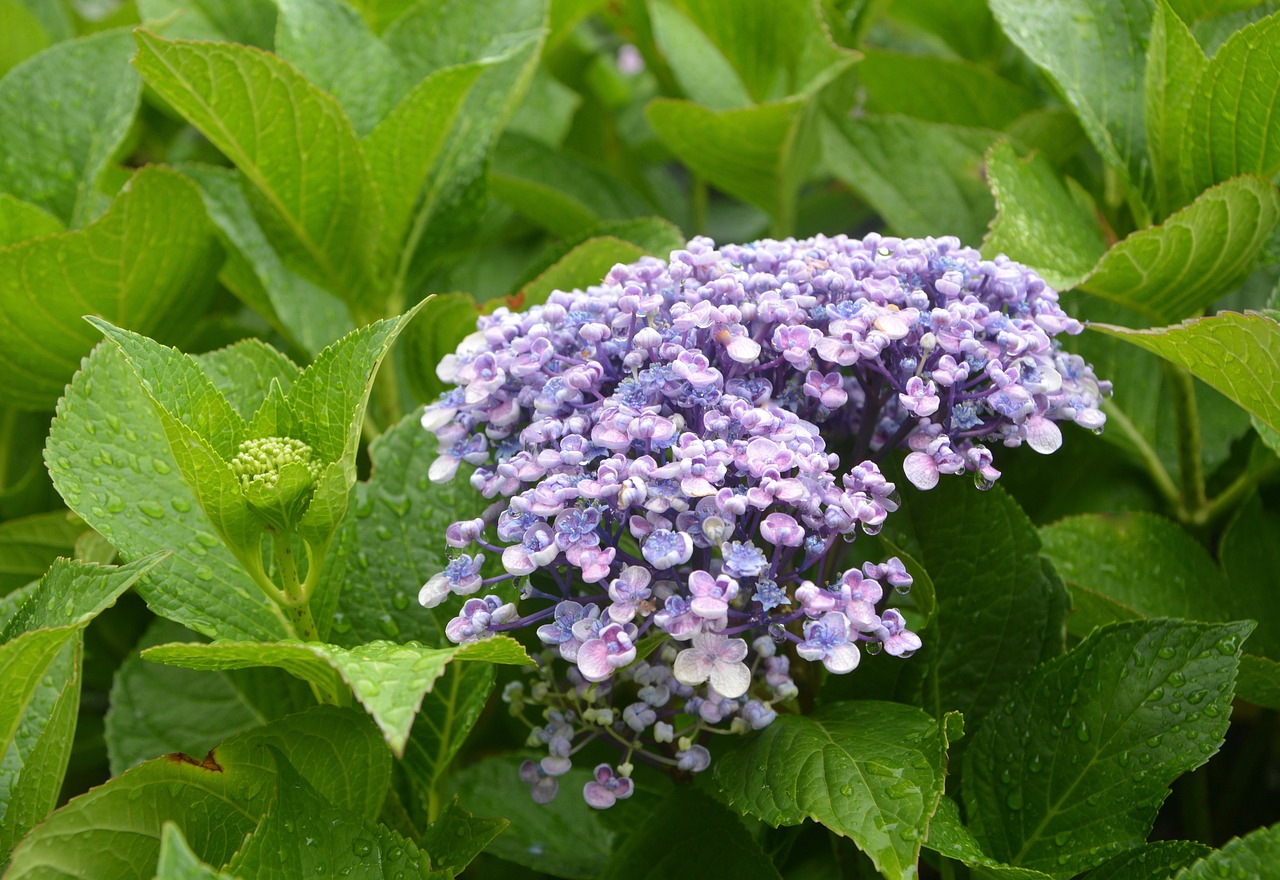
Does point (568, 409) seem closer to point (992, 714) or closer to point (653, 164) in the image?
point (992, 714)

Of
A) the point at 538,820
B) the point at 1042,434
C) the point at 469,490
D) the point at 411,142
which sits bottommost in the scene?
the point at 538,820

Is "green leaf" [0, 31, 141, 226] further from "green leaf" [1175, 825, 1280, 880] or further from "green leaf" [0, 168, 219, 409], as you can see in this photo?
"green leaf" [1175, 825, 1280, 880]

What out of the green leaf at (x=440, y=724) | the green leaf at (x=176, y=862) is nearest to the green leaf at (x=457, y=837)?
the green leaf at (x=440, y=724)

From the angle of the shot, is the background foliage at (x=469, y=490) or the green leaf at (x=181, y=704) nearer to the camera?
the background foliage at (x=469, y=490)

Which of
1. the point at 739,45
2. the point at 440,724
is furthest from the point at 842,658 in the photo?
the point at 739,45

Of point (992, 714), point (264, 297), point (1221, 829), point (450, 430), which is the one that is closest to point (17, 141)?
point (264, 297)

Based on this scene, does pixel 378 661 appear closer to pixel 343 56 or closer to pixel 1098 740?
pixel 1098 740

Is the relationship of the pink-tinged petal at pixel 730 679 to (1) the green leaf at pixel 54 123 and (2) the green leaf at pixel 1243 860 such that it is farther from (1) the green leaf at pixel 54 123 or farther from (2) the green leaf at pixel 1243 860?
(1) the green leaf at pixel 54 123
